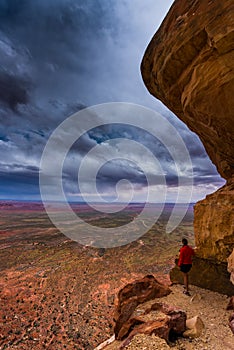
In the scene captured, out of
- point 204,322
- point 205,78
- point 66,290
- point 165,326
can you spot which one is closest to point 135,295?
point 204,322

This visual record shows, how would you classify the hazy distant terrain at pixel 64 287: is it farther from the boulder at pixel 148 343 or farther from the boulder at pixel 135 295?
the boulder at pixel 148 343

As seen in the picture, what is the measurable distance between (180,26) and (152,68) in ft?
9.93

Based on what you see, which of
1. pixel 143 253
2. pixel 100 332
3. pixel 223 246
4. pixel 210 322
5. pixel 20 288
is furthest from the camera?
pixel 143 253

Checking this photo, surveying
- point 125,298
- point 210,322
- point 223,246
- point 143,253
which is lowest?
point 143,253

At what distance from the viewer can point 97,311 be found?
100.0 ft

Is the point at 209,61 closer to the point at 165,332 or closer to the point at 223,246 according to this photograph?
the point at 223,246

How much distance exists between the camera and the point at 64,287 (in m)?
41.0

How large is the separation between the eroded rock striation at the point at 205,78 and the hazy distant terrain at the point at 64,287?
21114mm

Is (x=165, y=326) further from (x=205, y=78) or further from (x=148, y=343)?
(x=205, y=78)

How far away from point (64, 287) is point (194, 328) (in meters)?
42.2

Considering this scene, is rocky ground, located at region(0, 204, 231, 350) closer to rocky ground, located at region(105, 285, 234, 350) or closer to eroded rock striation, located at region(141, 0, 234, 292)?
rocky ground, located at region(105, 285, 234, 350)

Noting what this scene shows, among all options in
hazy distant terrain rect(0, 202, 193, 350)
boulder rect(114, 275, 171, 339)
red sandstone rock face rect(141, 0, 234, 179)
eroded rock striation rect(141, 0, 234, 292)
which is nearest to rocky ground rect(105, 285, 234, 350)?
boulder rect(114, 275, 171, 339)

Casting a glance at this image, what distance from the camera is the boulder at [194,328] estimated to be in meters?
6.13

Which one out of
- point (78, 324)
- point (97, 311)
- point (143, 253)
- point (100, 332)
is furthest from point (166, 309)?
point (143, 253)
